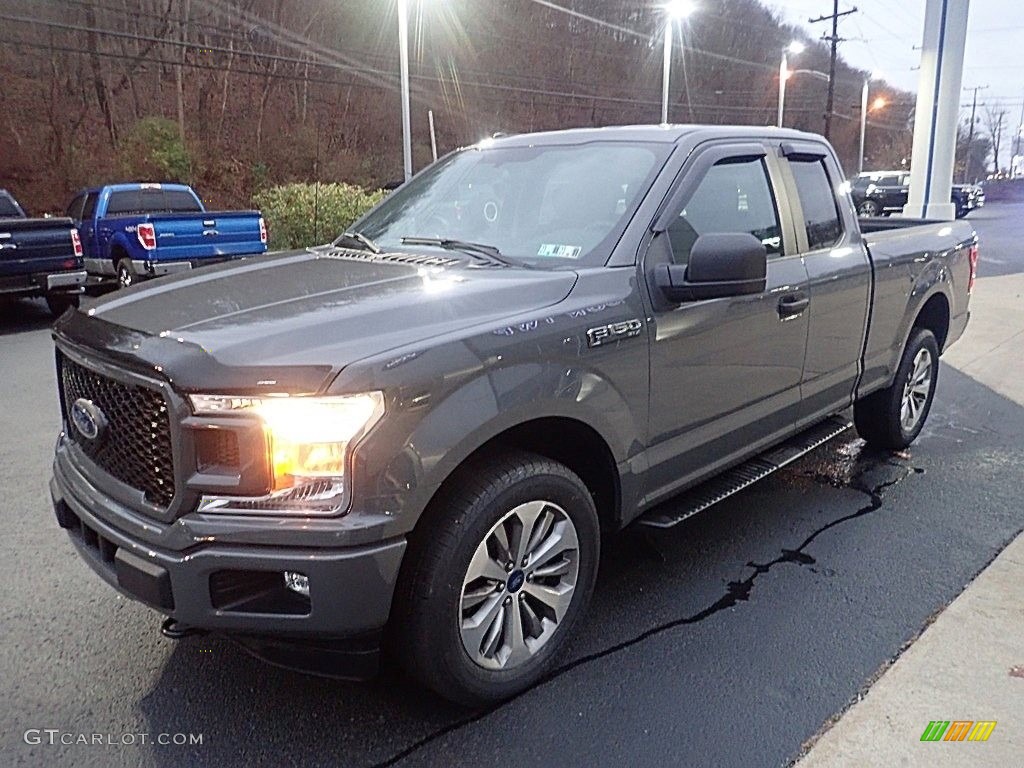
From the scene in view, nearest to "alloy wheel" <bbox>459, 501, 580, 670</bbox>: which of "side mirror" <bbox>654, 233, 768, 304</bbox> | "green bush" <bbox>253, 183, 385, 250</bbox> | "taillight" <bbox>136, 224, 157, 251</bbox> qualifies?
"side mirror" <bbox>654, 233, 768, 304</bbox>

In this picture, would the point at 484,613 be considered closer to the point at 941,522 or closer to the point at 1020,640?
the point at 1020,640

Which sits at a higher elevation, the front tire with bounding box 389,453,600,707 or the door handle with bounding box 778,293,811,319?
the door handle with bounding box 778,293,811,319

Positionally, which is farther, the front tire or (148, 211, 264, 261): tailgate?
(148, 211, 264, 261): tailgate

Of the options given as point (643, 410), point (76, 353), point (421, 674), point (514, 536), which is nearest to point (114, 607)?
point (76, 353)

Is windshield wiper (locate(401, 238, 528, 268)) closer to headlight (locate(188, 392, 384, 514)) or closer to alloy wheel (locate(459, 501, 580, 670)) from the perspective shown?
alloy wheel (locate(459, 501, 580, 670))

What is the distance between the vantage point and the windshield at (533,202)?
318 centimetres

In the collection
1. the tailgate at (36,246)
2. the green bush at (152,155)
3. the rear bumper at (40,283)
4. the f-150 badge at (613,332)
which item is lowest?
the rear bumper at (40,283)

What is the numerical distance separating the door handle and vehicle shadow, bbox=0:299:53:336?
31.3 ft

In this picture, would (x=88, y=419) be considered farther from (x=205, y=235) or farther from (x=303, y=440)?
(x=205, y=235)

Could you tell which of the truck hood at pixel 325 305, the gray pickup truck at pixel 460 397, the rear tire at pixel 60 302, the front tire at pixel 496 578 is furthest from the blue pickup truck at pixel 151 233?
the front tire at pixel 496 578

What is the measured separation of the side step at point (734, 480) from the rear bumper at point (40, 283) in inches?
360

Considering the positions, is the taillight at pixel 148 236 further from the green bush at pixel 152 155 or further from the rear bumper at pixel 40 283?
the green bush at pixel 152 155

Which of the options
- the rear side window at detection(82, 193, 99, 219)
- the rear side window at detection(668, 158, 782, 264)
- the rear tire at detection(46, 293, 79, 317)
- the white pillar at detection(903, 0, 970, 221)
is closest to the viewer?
the rear side window at detection(668, 158, 782, 264)

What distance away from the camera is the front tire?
2.38 m
